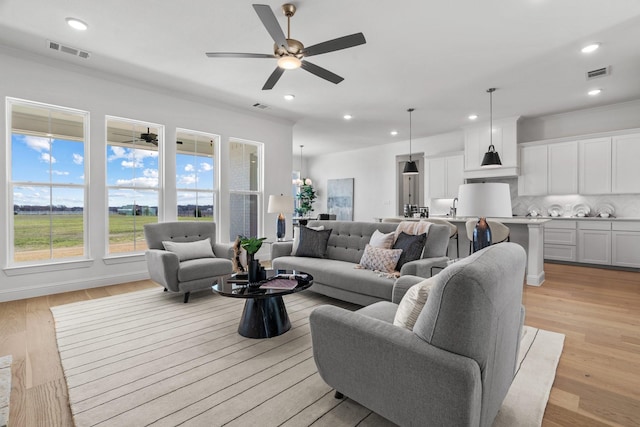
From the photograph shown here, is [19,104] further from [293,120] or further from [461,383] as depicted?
[461,383]

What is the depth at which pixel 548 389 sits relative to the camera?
1865mm

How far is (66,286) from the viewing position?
399cm

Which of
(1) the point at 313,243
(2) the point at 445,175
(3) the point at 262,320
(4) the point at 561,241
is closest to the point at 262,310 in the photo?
(3) the point at 262,320

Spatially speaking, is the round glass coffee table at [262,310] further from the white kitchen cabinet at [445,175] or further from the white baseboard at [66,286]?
the white kitchen cabinet at [445,175]

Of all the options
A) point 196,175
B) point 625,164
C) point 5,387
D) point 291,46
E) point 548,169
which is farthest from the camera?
point 548,169

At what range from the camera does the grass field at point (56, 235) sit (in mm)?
3828

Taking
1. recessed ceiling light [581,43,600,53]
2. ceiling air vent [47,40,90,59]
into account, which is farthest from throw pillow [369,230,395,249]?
ceiling air vent [47,40,90,59]

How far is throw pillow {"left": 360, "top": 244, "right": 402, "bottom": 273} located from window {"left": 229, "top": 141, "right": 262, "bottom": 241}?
3368mm

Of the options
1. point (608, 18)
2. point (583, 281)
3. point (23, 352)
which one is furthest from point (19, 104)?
point (583, 281)

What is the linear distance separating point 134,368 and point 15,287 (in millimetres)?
2869

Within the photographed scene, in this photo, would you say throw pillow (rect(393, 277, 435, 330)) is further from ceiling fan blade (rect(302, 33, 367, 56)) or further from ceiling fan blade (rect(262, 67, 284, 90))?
ceiling fan blade (rect(262, 67, 284, 90))

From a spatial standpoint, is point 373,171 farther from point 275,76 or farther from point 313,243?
point 275,76

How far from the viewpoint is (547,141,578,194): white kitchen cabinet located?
18.7 feet

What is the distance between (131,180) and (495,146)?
6.85 meters
